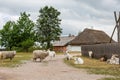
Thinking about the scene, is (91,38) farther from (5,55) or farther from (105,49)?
(5,55)

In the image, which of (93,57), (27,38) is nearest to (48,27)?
(27,38)

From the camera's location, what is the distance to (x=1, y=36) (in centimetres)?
9625

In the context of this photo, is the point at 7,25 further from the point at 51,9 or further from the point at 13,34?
the point at 51,9

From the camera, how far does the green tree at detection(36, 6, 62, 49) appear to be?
101 metres

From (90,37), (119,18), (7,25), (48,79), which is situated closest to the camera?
(48,79)

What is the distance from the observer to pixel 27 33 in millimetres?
95250

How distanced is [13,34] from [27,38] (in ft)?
12.4

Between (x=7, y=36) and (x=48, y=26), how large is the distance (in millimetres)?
13471

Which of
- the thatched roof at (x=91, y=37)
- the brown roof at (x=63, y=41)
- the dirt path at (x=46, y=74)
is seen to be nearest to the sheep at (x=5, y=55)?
the dirt path at (x=46, y=74)

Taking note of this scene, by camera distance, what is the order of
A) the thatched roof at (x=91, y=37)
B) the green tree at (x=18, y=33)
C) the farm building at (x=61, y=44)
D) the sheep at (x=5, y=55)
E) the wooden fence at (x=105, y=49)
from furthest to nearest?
1. the farm building at (x=61, y=44)
2. the green tree at (x=18, y=33)
3. the thatched roof at (x=91, y=37)
4. the sheep at (x=5, y=55)
5. the wooden fence at (x=105, y=49)

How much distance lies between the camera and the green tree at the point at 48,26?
101438mm

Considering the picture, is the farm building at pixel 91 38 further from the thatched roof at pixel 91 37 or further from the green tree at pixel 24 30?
the green tree at pixel 24 30

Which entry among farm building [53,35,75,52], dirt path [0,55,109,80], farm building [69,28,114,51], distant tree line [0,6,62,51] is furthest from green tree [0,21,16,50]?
dirt path [0,55,109,80]

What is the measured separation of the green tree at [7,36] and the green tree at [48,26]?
851 cm
